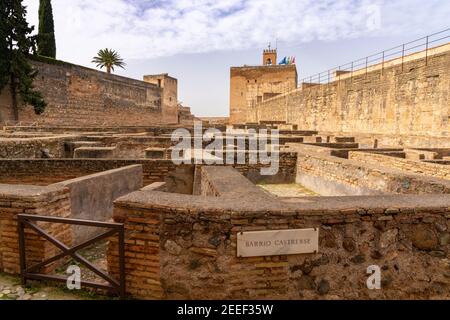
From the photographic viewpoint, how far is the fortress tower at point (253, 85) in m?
42.0

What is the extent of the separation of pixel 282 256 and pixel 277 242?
5.8 inches

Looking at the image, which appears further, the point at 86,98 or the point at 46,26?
the point at 86,98

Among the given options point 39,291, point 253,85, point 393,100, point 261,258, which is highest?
point 253,85

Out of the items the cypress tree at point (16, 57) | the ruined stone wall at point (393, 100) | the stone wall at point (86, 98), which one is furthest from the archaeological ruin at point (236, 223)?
the stone wall at point (86, 98)

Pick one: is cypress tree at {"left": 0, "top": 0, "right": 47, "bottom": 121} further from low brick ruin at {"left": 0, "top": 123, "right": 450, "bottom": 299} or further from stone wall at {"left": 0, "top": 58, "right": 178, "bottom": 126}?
low brick ruin at {"left": 0, "top": 123, "right": 450, "bottom": 299}

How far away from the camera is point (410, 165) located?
6.45 meters

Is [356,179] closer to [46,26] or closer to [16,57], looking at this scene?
[16,57]

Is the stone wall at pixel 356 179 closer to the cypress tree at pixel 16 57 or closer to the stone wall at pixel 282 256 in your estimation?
the stone wall at pixel 282 256

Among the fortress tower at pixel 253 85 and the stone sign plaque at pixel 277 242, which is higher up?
the fortress tower at pixel 253 85

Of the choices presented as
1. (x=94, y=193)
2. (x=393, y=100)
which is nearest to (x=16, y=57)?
(x=94, y=193)

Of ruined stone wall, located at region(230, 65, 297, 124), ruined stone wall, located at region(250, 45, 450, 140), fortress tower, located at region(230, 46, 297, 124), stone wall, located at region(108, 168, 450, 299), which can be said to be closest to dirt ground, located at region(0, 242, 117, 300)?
stone wall, located at region(108, 168, 450, 299)

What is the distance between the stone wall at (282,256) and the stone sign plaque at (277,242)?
0.17 ft

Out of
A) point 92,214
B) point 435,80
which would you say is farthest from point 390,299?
point 435,80

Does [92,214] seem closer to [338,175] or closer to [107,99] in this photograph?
[338,175]
